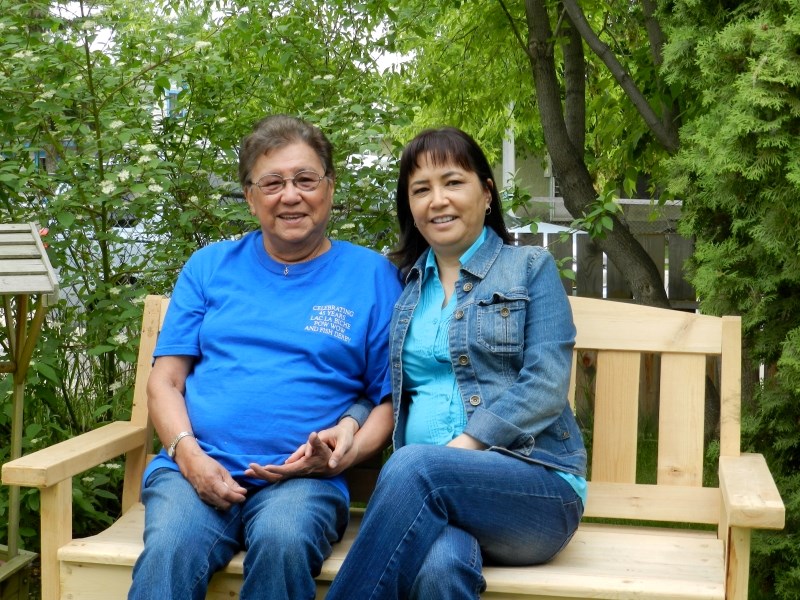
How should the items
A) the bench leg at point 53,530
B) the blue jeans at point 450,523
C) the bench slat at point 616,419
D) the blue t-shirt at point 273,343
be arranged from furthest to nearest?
the bench slat at point 616,419 → the blue t-shirt at point 273,343 → the bench leg at point 53,530 → the blue jeans at point 450,523

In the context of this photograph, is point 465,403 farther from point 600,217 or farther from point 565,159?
point 565,159

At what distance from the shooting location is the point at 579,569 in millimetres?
2617

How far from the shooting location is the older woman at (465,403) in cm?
246

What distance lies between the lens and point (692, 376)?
A: 3.09 metres

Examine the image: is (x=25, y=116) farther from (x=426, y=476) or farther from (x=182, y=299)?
(x=426, y=476)

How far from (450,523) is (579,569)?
36cm

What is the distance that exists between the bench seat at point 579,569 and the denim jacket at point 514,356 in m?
0.26

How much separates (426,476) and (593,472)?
0.83 m

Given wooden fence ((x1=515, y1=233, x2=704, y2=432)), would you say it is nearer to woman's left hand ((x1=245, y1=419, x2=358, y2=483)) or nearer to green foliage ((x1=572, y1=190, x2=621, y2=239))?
green foliage ((x1=572, y1=190, x2=621, y2=239))

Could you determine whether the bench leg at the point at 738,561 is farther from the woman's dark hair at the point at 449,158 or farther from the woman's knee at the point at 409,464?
the woman's dark hair at the point at 449,158

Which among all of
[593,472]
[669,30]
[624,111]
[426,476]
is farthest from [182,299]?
[624,111]

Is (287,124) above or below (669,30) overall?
below

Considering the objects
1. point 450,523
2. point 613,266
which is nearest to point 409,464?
point 450,523

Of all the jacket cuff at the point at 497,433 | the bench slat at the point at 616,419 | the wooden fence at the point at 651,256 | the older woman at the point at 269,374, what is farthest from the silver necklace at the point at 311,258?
the wooden fence at the point at 651,256
